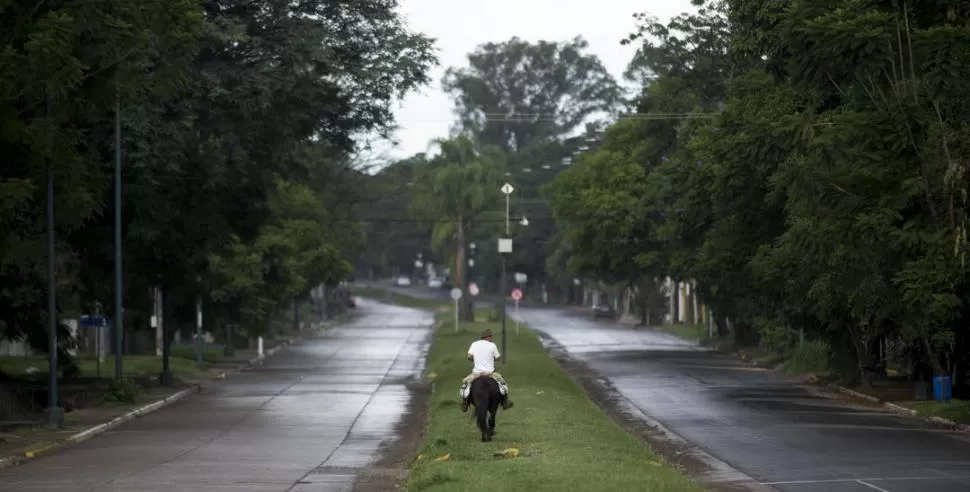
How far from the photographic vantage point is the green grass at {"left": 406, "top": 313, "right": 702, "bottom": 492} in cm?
1869

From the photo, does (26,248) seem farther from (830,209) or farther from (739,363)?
(739,363)

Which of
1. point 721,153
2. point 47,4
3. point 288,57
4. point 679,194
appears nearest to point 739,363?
point 679,194

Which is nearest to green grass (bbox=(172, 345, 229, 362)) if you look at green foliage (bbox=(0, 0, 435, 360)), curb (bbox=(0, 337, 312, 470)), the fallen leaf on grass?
curb (bbox=(0, 337, 312, 470))

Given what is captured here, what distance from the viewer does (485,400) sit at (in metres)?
26.0

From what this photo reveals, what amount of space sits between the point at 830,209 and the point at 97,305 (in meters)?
25.5

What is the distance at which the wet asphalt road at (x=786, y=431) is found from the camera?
21.9m

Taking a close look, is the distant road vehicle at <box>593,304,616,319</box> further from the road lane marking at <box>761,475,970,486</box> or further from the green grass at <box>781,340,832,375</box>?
the road lane marking at <box>761,475,970,486</box>

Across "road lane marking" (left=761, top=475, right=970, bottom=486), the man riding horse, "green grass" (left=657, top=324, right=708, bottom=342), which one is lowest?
"road lane marking" (left=761, top=475, right=970, bottom=486)

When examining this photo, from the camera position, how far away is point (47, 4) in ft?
88.3

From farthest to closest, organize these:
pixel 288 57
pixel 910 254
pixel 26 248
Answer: pixel 288 57, pixel 26 248, pixel 910 254

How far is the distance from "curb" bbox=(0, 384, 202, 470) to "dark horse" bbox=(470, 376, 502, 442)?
7202 mm

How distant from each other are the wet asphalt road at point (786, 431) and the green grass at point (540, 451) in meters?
1.72

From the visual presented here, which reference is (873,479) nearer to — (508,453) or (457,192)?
(508,453)

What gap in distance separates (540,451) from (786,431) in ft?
29.0
